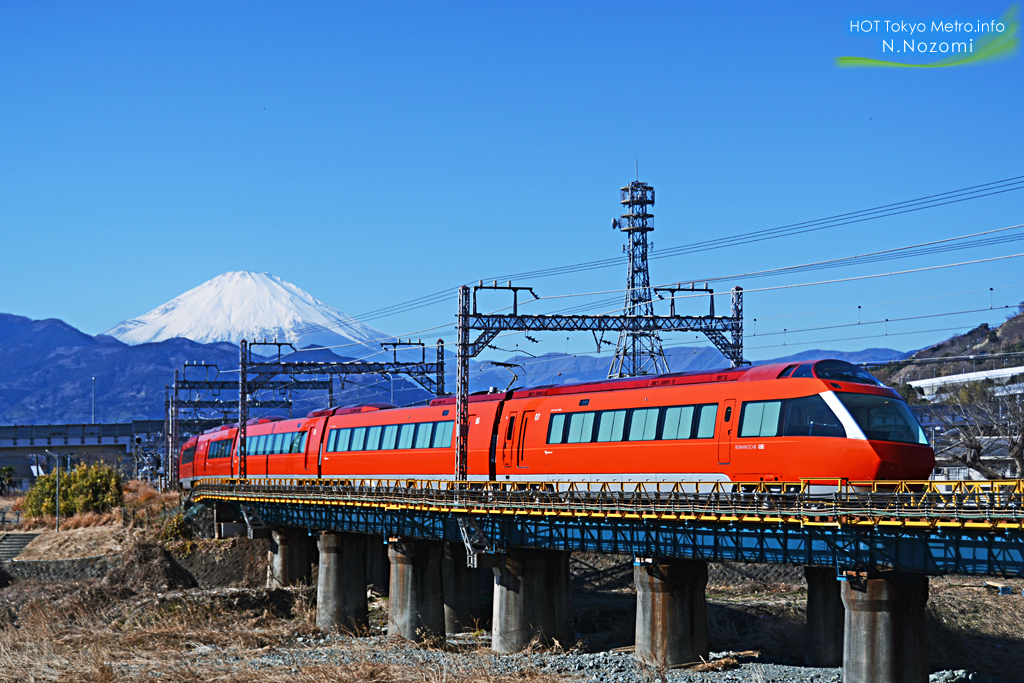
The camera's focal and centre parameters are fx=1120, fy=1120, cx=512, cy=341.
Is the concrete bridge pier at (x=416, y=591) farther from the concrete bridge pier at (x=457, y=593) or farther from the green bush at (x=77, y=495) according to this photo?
the green bush at (x=77, y=495)

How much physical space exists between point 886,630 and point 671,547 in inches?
287

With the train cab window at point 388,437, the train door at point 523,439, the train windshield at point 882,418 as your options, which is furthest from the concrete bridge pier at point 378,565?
the train windshield at point 882,418

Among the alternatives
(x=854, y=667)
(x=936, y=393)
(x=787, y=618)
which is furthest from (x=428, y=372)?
(x=936, y=393)

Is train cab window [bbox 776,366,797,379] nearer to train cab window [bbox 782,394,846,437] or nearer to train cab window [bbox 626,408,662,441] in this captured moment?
train cab window [bbox 782,394,846,437]

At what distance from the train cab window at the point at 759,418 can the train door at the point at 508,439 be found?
37.1 feet

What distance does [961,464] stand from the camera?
55.7m

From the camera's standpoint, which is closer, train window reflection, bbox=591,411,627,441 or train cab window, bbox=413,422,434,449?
train window reflection, bbox=591,411,627,441

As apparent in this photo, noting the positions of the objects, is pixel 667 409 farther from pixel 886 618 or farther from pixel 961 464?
pixel 961 464

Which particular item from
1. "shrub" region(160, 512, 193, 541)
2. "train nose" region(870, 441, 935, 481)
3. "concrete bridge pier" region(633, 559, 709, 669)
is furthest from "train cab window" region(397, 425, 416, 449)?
"shrub" region(160, 512, 193, 541)

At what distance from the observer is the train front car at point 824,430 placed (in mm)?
30547

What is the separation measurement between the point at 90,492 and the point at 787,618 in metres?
58.5

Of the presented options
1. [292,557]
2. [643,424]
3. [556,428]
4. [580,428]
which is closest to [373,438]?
[292,557]

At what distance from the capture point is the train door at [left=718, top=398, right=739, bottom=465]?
3353 cm

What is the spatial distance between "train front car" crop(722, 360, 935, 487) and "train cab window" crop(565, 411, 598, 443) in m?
6.56
